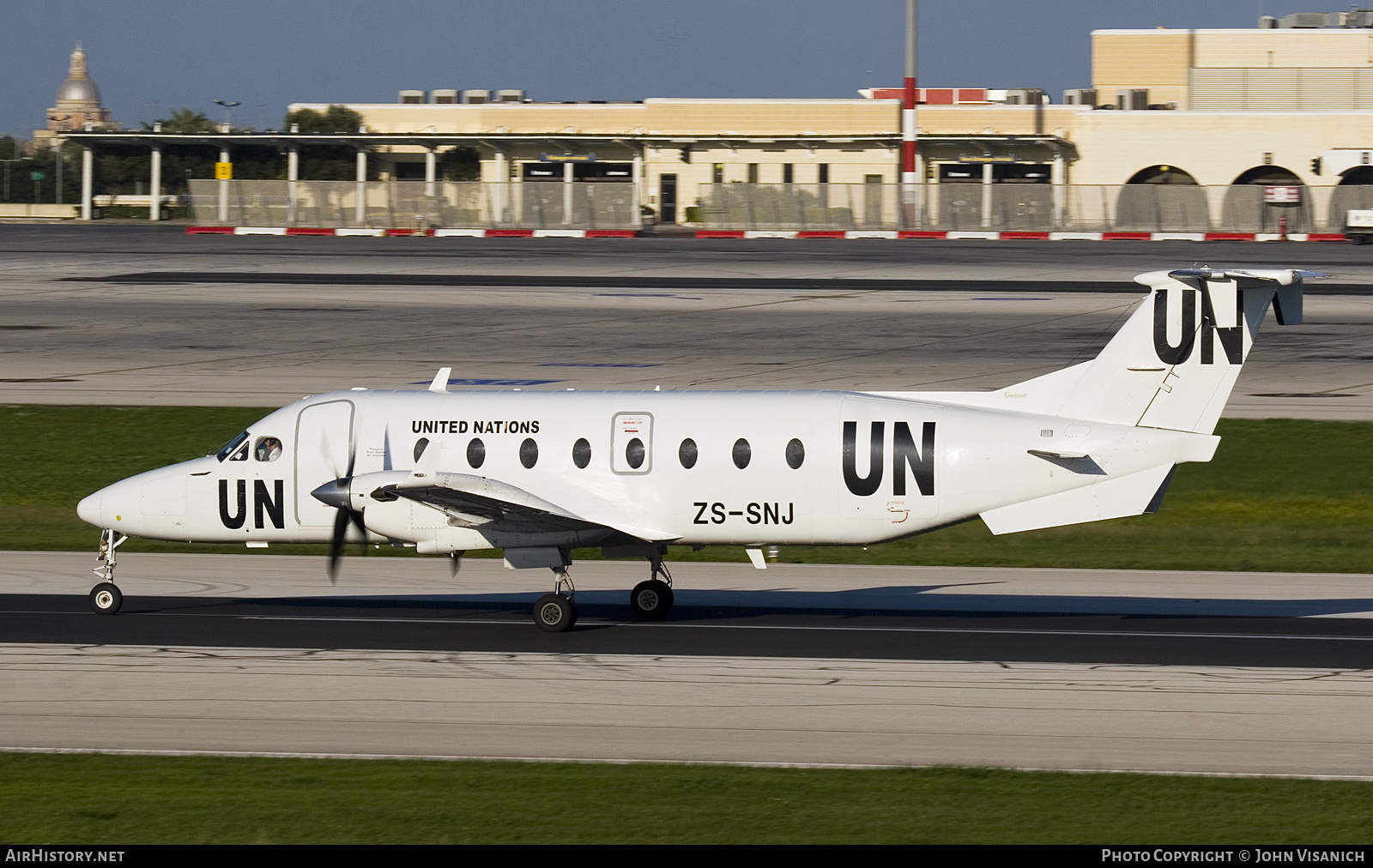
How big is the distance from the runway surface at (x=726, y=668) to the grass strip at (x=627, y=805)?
665 mm

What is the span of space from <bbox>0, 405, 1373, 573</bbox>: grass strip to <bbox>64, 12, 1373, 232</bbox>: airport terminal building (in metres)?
56.7

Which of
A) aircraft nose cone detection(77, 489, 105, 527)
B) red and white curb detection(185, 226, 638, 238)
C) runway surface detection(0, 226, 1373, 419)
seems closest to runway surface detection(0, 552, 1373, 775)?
aircraft nose cone detection(77, 489, 105, 527)

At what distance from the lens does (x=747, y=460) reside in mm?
19062

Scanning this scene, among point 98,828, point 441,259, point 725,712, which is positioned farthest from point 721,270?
point 98,828

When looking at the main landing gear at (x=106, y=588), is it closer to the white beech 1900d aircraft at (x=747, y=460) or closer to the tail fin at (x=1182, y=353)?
the white beech 1900d aircraft at (x=747, y=460)

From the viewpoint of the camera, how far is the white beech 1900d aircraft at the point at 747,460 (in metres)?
18.7

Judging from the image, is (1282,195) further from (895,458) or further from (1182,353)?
(895,458)

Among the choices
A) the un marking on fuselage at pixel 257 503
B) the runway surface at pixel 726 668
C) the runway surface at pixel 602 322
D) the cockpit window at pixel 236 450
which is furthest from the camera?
the runway surface at pixel 602 322

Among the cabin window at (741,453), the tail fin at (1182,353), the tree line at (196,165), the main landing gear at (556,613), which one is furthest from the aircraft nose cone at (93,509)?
the tree line at (196,165)

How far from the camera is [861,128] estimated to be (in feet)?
361

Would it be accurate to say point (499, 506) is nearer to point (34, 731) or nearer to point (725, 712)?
point (725, 712)

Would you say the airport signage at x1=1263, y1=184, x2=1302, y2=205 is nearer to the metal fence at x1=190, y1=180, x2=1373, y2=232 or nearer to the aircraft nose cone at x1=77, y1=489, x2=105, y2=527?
the metal fence at x1=190, y1=180, x2=1373, y2=232

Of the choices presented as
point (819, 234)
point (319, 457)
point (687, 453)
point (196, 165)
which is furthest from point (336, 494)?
point (196, 165)

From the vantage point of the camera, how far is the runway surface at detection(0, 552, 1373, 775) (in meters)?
14.7
